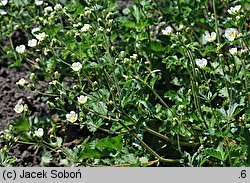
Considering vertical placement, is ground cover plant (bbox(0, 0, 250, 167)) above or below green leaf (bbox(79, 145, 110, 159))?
above

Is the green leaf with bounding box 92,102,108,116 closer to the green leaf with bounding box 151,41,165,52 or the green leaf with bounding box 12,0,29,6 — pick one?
the green leaf with bounding box 151,41,165,52

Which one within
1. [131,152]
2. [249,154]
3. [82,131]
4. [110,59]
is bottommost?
[82,131]

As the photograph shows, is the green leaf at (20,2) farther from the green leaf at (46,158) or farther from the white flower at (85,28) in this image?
the green leaf at (46,158)

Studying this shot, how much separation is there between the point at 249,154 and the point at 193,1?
3.95 feet

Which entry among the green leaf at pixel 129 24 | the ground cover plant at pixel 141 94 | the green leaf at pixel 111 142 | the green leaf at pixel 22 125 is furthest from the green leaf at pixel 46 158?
the green leaf at pixel 129 24

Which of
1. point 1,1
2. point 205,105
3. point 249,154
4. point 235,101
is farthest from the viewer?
point 1,1

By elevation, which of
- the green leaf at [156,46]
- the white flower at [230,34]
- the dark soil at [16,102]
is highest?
the white flower at [230,34]

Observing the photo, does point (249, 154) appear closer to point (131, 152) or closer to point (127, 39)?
point (131, 152)

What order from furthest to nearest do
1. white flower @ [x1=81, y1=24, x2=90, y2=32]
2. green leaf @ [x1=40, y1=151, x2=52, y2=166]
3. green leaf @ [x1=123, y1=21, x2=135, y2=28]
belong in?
green leaf @ [x1=123, y1=21, x2=135, y2=28]
green leaf @ [x1=40, y1=151, x2=52, y2=166]
white flower @ [x1=81, y1=24, x2=90, y2=32]

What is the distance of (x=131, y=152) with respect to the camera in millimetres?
3260

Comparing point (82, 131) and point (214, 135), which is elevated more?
point (214, 135)

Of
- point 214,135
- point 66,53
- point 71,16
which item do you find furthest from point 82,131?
point 214,135

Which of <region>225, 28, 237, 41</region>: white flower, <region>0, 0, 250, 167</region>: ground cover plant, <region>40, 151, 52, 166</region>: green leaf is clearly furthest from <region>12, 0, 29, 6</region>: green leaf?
<region>225, 28, 237, 41</region>: white flower

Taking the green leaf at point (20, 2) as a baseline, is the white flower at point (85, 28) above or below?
above
